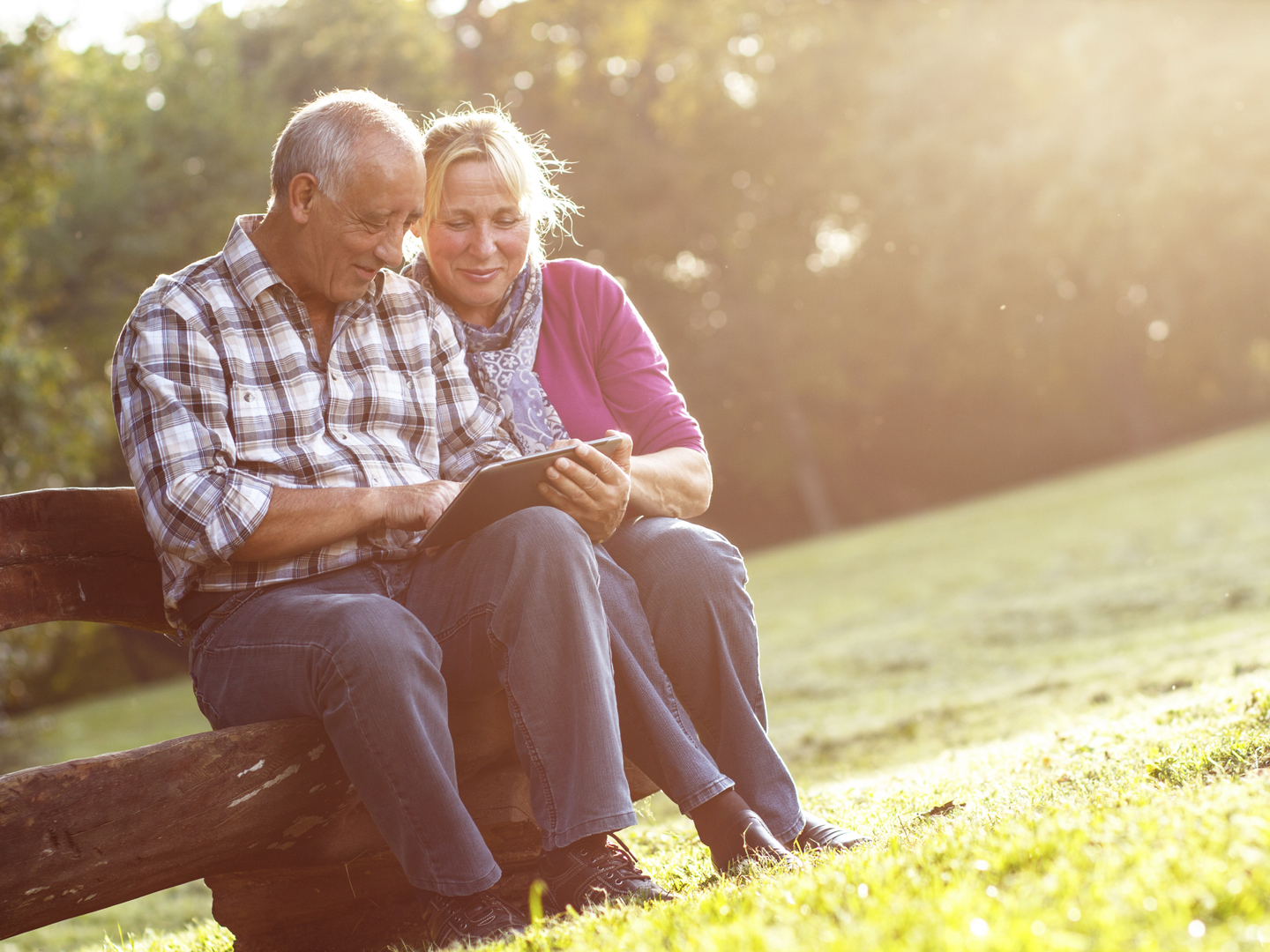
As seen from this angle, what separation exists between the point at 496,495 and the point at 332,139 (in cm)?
104

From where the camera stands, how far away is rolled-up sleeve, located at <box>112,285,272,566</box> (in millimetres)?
2951

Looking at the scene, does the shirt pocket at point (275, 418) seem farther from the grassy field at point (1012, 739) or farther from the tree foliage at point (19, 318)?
the tree foliage at point (19, 318)

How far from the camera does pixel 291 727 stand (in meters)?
2.91

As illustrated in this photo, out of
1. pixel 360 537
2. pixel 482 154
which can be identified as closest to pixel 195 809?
pixel 360 537

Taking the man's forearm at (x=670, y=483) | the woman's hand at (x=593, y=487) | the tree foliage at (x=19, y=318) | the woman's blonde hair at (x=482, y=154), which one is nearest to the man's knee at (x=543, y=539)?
the woman's hand at (x=593, y=487)

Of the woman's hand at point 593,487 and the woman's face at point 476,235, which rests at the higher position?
the woman's face at point 476,235

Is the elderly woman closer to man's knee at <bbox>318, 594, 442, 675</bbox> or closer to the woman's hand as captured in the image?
the woman's hand

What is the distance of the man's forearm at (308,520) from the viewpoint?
3.01m

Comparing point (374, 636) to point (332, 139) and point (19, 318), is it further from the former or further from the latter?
point (19, 318)

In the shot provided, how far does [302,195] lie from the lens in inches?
132

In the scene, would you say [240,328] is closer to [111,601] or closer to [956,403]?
[111,601]

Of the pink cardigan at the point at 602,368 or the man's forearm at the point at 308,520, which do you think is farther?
the pink cardigan at the point at 602,368

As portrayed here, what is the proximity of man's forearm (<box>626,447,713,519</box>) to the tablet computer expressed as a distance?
330mm

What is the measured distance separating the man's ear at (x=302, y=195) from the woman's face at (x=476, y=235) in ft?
1.76
